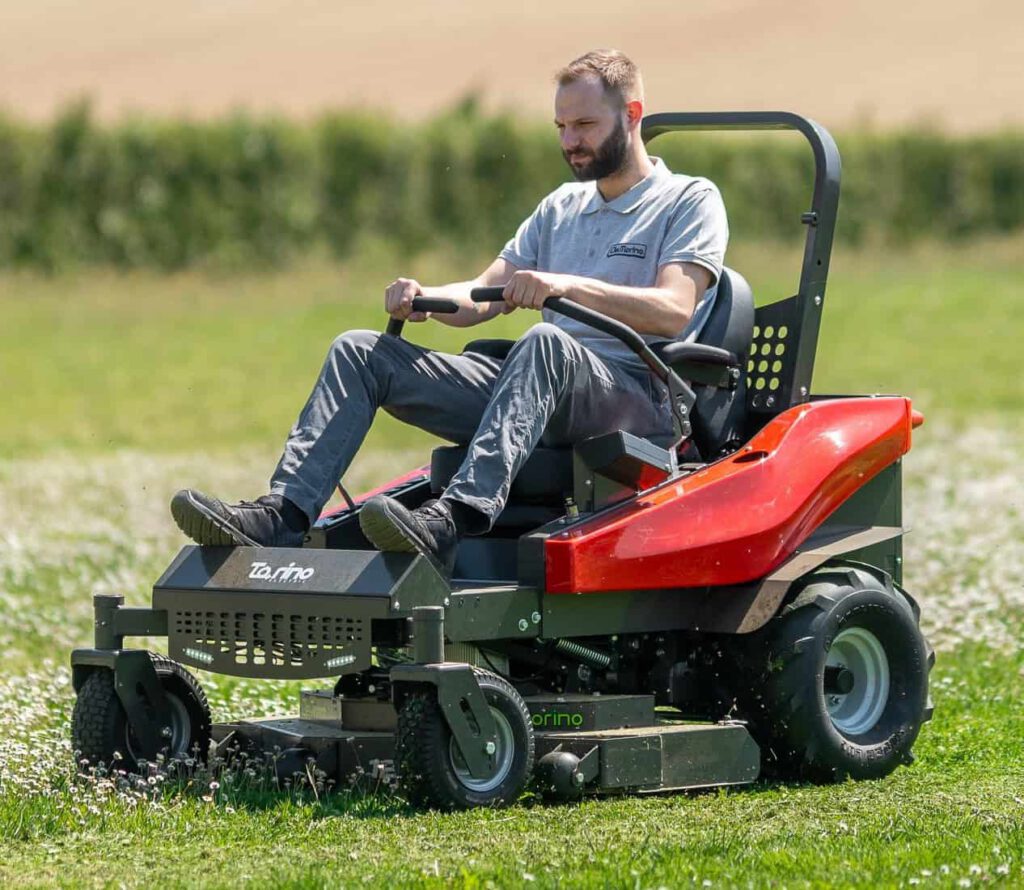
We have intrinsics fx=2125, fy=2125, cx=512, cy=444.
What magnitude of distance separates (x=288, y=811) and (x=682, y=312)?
6.84ft

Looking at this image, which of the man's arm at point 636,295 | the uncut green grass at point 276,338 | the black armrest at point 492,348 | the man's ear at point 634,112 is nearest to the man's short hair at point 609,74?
the man's ear at point 634,112

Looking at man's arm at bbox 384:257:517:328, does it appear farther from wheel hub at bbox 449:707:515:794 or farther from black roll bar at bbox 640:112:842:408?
wheel hub at bbox 449:707:515:794

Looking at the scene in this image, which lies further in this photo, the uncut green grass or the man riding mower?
the uncut green grass

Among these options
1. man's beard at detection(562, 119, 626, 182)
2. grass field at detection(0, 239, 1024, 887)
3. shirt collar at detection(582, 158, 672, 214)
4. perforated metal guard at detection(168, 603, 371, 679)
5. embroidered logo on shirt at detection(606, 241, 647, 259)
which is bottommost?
grass field at detection(0, 239, 1024, 887)

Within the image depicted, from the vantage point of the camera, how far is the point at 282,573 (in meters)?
6.38

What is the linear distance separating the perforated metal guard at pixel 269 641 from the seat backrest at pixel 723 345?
5.46 ft

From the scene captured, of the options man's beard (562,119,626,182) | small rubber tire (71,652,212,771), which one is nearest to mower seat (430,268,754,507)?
man's beard (562,119,626,182)

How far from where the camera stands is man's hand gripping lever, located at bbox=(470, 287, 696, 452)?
6.59 m

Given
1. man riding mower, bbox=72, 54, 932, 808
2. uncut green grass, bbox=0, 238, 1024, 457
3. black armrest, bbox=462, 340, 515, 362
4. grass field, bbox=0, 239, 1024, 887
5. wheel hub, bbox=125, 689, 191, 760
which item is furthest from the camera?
uncut green grass, bbox=0, 238, 1024, 457

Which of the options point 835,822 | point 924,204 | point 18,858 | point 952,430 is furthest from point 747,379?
point 924,204

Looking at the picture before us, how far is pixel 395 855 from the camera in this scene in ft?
18.2

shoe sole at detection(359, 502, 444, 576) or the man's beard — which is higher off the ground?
the man's beard

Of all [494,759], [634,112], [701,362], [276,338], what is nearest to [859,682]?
[701,362]

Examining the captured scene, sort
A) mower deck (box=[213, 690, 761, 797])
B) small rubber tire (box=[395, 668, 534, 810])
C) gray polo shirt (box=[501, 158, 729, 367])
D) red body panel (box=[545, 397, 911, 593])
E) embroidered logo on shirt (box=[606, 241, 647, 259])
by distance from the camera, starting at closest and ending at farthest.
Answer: small rubber tire (box=[395, 668, 534, 810]), mower deck (box=[213, 690, 761, 797]), red body panel (box=[545, 397, 911, 593]), gray polo shirt (box=[501, 158, 729, 367]), embroidered logo on shirt (box=[606, 241, 647, 259])
